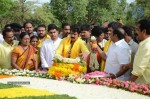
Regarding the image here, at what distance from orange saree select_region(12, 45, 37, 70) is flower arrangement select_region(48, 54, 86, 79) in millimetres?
1567

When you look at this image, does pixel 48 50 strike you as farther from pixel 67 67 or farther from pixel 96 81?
pixel 96 81

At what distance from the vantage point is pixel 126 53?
9.53 m

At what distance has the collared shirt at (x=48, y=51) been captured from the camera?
11.8m

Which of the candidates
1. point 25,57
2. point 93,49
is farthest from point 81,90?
point 25,57

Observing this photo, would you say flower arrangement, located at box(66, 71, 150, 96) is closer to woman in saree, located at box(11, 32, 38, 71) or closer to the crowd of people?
the crowd of people

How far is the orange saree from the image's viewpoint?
451 inches

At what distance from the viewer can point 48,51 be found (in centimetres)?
1180

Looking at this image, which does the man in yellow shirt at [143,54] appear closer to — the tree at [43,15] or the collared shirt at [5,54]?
the collared shirt at [5,54]

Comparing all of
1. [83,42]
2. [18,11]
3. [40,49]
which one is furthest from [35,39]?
[18,11]

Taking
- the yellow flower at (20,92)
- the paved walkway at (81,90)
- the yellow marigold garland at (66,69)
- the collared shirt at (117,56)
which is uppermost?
the collared shirt at (117,56)

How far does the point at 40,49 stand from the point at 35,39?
1.35 ft

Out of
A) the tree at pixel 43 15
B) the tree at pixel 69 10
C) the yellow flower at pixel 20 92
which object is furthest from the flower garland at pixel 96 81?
the tree at pixel 43 15

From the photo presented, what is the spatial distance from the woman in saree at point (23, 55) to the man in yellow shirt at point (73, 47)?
1.15m

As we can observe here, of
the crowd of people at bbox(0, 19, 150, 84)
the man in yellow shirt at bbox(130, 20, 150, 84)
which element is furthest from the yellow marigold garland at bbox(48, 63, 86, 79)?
the man in yellow shirt at bbox(130, 20, 150, 84)
